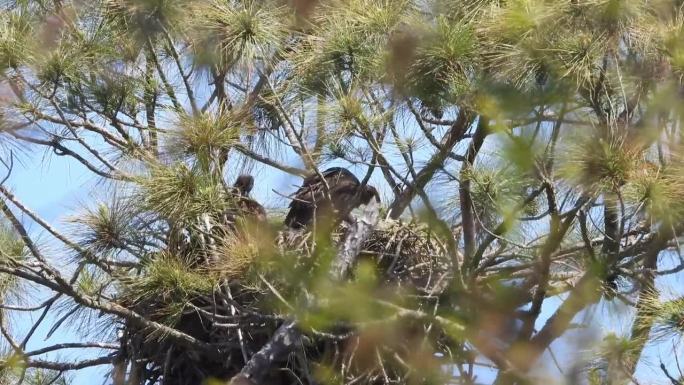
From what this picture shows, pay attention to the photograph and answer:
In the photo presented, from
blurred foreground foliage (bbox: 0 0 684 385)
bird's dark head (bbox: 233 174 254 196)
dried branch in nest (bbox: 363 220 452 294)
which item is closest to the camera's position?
blurred foreground foliage (bbox: 0 0 684 385)

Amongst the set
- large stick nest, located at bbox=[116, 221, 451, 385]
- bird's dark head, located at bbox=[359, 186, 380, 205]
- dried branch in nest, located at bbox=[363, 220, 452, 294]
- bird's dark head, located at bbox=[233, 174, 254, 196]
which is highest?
bird's dark head, located at bbox=[233, 174, 254, 196]

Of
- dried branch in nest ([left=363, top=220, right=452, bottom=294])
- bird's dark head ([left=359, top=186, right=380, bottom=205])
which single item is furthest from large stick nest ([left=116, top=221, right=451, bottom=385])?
bird's dark head ([left=359, top=186, right=380, bottom=205])

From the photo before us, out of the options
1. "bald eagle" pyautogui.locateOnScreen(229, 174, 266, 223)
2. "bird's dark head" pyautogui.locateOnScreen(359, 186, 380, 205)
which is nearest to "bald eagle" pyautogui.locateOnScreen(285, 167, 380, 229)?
"bird's dark head" pyautogui.locateOnScreen(359, 186, 380, 205)

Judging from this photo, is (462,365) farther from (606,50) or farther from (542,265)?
(606,50)

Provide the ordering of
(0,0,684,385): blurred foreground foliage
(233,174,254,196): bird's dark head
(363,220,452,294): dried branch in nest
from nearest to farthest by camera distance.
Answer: (0,0,684,385): blurred foreground foliage < (363,220,452,294): dried branch in nest < (233,174,254,196): bird's dark head

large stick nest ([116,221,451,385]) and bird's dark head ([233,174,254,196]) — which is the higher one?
bird's dark head ([233,174,254,196])

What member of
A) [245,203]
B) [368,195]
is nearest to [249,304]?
[245,203]

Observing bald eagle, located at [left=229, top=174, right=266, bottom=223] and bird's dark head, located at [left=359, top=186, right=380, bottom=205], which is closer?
bald eagle, located at [left=229, top=174, right=266, bottom=223]

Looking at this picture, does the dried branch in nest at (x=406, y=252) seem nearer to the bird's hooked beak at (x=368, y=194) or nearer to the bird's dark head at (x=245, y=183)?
the bird's hooked beak at (x=368, y=194)

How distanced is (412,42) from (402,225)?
0.92 metres

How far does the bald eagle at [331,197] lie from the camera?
13.0 feet

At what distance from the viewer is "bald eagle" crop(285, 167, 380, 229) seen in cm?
396

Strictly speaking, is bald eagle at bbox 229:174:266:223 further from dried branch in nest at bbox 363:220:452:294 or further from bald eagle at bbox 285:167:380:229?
dried branch in nest at bbox 363:220:452:294

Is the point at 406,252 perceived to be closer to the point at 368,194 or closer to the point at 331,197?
the point at 368,194
